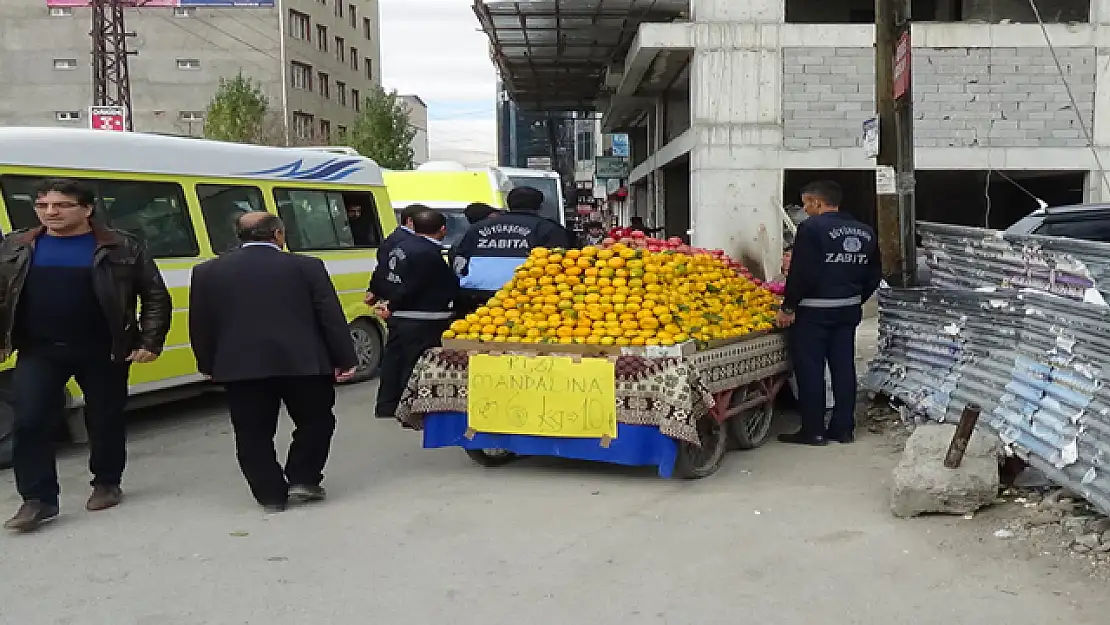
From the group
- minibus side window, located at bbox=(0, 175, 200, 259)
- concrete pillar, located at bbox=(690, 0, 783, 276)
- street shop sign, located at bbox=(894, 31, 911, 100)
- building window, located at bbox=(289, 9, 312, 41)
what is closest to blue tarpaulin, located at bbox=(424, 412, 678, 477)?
minibus side window, located at bbox=(0, 175, 200, 259)

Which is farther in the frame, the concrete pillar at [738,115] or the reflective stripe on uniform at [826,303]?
the concrete pillar at [738,115]

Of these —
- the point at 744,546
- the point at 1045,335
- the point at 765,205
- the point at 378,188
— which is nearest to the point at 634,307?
the point at 744,546

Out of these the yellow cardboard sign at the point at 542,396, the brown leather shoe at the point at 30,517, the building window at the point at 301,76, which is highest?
the building window at the point at 301,76

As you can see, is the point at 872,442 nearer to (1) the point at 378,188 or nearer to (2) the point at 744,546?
(2) the point at 744,546

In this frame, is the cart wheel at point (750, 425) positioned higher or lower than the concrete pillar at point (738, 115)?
lower

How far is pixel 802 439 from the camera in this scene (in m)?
7.02

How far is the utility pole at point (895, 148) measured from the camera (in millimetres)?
7766

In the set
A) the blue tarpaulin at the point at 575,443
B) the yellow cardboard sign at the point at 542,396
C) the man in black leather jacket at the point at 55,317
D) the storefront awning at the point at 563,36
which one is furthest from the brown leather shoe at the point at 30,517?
the storefront awning at the point at 563,36

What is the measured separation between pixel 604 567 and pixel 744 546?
0.75 meters

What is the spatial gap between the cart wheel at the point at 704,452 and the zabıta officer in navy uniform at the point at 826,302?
0.94 metres

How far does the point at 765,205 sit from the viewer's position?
15883 millimetres

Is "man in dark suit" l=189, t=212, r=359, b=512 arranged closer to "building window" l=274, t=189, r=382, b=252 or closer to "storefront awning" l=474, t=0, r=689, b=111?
"building window" l=274, t=189, r=382, b=252

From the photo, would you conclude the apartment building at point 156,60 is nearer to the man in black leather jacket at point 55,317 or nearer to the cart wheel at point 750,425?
the cart wheel at point 750,425

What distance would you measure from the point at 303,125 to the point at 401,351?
4090 centimetres
